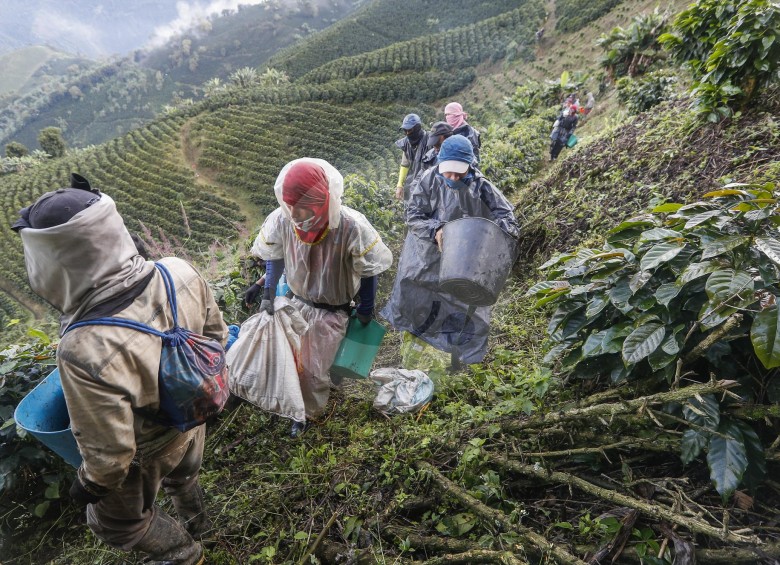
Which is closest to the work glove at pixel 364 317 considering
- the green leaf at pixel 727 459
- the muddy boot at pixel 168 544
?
the muddy boot at pixel 168 544

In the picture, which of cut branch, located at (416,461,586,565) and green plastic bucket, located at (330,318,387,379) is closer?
cut branch, located at (416,461,586,565)

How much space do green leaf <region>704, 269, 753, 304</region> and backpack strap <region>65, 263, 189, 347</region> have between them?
1.79 metres

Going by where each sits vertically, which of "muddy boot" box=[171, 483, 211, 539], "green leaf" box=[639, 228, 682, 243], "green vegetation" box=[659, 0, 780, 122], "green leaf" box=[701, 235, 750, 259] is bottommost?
"muddy boot" box=[171, 483, 211, 539]

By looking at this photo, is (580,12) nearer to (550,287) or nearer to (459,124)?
(459,124)

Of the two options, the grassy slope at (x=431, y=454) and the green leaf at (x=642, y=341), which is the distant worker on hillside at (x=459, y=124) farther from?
the green leaf at (x=642, y=341)

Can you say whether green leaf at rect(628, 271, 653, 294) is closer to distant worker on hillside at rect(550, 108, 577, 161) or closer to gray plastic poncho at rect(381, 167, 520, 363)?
gray plastic poncho at rect(381, 167, 520, 363)

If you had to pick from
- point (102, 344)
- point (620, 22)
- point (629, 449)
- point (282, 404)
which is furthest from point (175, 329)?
point (620, 22)

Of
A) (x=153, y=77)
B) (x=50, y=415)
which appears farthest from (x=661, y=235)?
(x=153, y=77)

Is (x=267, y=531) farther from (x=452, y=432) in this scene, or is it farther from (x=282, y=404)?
(x=452, y=432)

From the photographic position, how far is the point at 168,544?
5.85 ft

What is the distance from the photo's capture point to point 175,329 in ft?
5.00

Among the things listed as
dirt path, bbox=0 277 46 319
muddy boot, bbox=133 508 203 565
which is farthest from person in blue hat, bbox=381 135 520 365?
dirt path, bbox=0 277 46 319

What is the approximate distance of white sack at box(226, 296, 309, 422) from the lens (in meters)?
2.35

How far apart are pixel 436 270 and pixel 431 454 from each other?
4.10 feet
